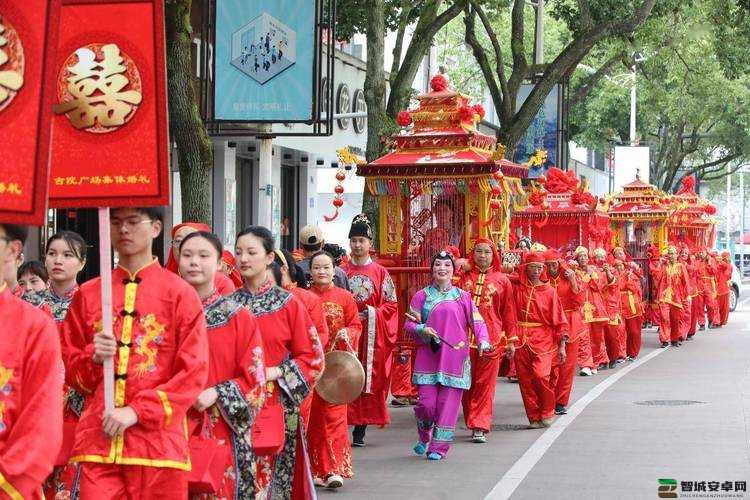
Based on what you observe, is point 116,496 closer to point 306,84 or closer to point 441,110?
point 306,84

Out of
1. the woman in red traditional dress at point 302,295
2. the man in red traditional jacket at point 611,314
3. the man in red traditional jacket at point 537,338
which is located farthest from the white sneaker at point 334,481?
the man in red traditional jacket at point 611,314

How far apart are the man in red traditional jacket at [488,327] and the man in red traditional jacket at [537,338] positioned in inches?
10.2

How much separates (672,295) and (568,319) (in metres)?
9.94

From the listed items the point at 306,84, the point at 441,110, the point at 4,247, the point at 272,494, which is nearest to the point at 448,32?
the point at 441,110

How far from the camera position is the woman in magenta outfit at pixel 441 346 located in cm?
1220

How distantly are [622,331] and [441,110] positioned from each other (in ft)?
21.7

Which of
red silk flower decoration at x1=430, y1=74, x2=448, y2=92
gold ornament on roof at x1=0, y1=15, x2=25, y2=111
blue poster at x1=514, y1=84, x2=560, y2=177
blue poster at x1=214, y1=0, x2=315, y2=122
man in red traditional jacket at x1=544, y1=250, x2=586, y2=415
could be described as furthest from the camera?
blue poster at x1=514, y1=84, x2=560, y2=177

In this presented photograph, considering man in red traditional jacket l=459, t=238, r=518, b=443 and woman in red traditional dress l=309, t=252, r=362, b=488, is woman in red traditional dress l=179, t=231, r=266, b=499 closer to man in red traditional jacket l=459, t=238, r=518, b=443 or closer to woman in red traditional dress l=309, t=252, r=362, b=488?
woman in red traditional dress l=309, t=252, r=362, b=488

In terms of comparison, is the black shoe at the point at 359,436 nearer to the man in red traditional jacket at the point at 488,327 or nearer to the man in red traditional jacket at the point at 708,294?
the man in red traditional jacket at the point at 488,327

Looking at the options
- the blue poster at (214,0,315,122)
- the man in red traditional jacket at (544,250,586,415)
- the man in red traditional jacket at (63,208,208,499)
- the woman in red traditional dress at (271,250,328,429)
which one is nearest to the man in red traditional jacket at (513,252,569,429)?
the man in red traditional jacket at (544,250,586,415)

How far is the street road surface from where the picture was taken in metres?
10.4

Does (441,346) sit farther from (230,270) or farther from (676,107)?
(676,107)

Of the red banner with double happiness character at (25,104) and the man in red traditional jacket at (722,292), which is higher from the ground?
the red banner with double happiness character at (25,104)

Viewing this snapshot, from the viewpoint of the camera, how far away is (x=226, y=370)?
6.89 metres
